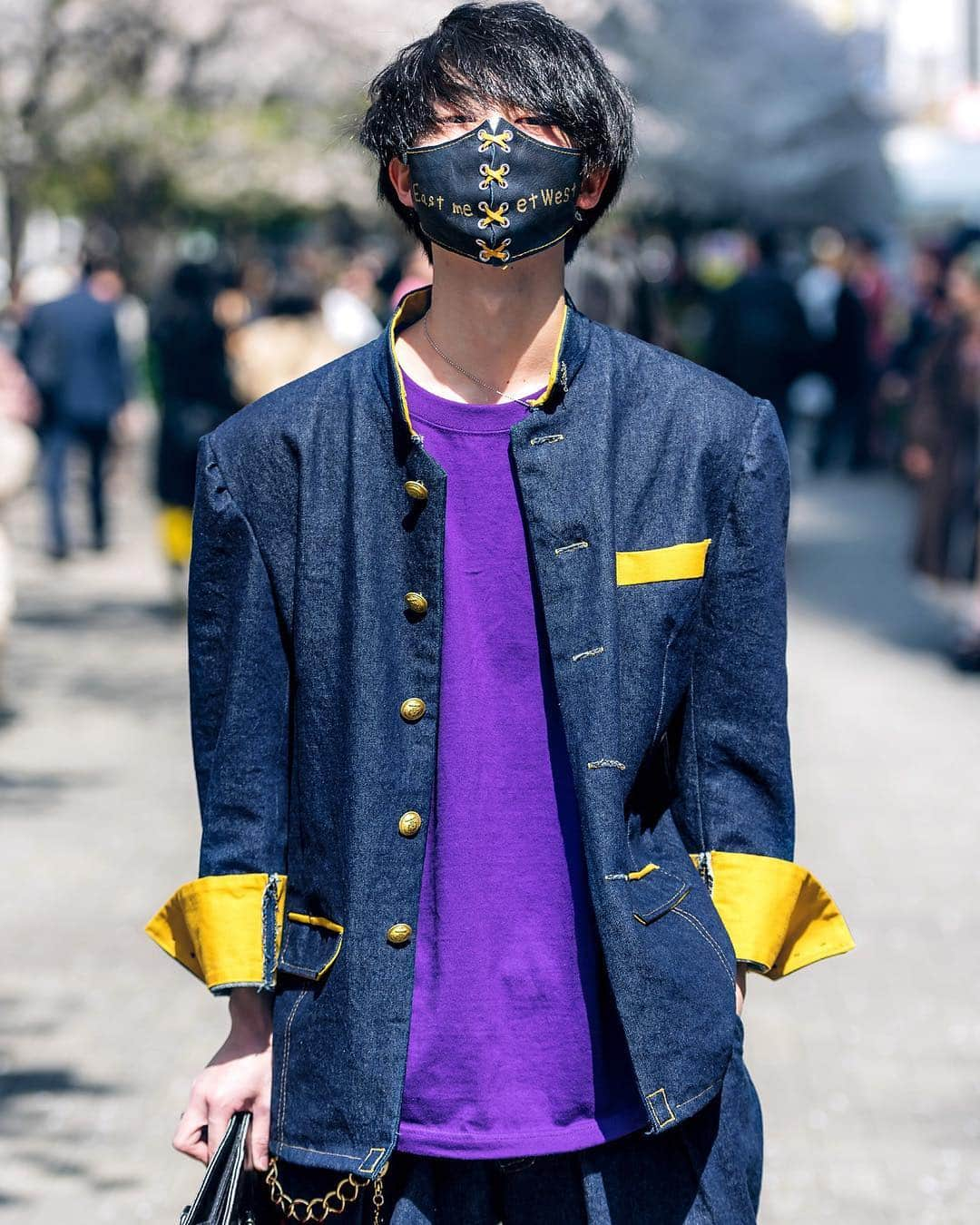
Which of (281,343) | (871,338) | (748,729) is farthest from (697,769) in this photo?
(871,338)

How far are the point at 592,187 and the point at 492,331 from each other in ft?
0.66

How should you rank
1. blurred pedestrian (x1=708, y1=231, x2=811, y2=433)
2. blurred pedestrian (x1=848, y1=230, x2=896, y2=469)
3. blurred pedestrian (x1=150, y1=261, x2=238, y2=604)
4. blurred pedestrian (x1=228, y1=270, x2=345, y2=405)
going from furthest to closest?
1. blurred pedestrian (x1=848, y1=230, x2=896, y2=469)
2. blurred pedestrian (x1=708, y1=231, x2=811, y2=433)
3. blurred pedestrian (x1=150, y1=261, x2=238, y2=604)
4. blurred pedestrian (x1=228, y1=270, x2=345, y2=405)

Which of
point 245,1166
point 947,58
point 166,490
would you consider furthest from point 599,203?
point 947,58

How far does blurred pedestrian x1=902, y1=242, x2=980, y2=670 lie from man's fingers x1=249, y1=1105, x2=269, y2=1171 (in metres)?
7.85

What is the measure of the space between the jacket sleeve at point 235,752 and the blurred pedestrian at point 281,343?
7.48 metres

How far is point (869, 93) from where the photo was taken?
3269 centimetres

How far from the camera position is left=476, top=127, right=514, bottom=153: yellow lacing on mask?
6.84 feet

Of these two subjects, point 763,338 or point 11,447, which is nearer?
point 11,447

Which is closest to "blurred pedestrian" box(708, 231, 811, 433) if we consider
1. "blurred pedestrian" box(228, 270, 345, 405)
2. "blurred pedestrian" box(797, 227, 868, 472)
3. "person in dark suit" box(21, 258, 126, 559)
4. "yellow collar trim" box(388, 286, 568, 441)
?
"blurred pedestrian" box(797, 227, 868, 472)

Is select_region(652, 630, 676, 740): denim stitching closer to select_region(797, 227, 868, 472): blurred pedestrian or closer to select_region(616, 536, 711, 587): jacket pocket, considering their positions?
select_region(616, 536, 711, 587): jacket pocket

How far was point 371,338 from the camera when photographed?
13492 mm

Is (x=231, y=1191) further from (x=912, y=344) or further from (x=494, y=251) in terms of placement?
(x=912, y=344)

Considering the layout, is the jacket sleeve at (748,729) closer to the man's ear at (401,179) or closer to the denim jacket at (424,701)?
the denim jacket at (424,701)

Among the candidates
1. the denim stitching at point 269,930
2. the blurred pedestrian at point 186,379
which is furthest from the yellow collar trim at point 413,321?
the blurred pedestrian at point 186,379
